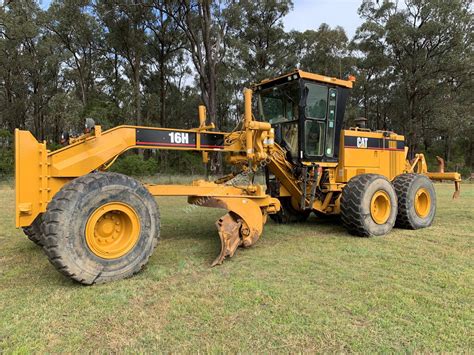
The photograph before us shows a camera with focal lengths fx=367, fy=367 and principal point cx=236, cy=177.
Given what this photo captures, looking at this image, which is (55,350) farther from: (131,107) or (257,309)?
(131,107)

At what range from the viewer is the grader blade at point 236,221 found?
16.3 ft

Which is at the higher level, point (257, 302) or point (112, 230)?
point (112, 230)

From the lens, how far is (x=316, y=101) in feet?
21.9

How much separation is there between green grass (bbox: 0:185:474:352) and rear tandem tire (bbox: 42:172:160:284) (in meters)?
0.22

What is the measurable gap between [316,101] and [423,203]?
328 cm

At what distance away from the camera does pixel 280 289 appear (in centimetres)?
379

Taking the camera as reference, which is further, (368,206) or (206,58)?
(206,58)

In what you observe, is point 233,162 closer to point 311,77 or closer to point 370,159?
point 311,77

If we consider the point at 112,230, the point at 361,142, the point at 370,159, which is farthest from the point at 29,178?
the point at 370,159

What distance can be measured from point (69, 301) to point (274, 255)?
2.71m

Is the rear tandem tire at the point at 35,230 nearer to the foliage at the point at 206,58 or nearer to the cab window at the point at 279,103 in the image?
the cab window at the point at 279,103

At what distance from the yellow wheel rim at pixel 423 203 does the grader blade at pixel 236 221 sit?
394 cm

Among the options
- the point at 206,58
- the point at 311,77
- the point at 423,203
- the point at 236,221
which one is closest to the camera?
the point at 236,221

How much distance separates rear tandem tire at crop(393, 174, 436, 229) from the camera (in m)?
7.09
